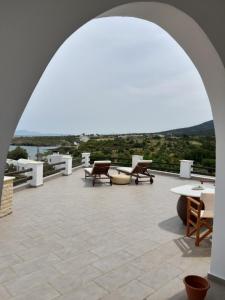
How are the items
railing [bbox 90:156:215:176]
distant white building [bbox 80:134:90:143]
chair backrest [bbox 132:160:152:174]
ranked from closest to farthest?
chair backrest [bbox 132:160:152:174] < railing [bbox 90:156:215:176] < distant white building [bbox 80:134:90:143]

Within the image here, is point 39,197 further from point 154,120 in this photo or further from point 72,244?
point 154,120

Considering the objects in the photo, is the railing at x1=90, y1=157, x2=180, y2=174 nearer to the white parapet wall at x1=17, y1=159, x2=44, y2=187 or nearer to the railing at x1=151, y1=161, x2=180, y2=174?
the railing at x1=151, y1=161, x2=180, y2=174

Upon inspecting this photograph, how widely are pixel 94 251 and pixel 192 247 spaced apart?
1.64 metres

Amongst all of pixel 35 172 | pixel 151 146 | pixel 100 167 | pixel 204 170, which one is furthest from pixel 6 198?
pixel 151 146

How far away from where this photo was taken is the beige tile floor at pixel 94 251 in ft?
10.9

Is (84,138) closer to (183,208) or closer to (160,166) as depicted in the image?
(160,166)

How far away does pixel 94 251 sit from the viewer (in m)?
4.42

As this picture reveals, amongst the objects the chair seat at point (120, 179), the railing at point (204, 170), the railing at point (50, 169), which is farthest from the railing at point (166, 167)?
the railing at point (50, 169)

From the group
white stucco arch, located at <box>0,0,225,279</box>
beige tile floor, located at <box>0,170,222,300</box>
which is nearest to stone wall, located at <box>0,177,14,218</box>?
beige tile floor, located at <box>0,170,222,300</box>

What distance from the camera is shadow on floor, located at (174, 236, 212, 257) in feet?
14.6

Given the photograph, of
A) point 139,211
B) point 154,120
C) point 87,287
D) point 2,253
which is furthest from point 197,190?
point 154,120

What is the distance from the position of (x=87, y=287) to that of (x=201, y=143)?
15088 mm

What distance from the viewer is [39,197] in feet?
25.9

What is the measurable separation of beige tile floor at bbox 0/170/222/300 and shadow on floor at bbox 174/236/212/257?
0.02 metres
